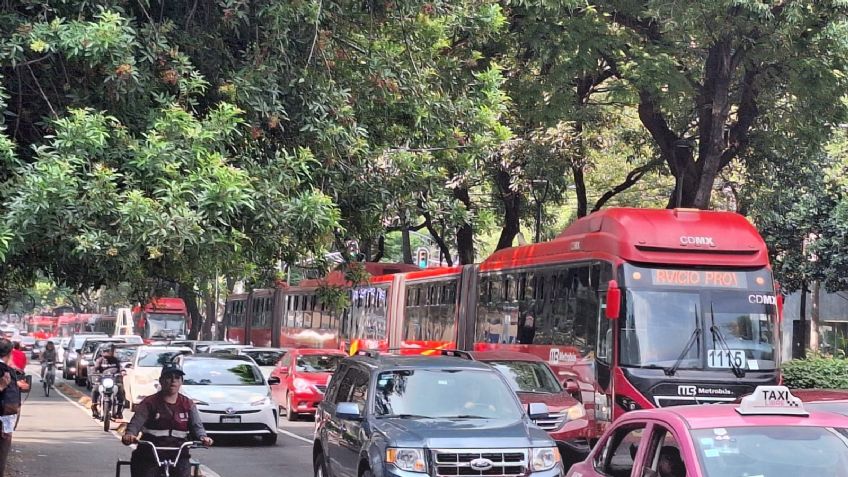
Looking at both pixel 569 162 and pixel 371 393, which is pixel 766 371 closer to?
pixel 371 393

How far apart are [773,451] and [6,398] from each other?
8.39 meters

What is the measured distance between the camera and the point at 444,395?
1153 cm

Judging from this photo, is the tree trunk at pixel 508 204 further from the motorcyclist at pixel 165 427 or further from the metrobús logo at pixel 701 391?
the motorcyclist at pixel 165 427

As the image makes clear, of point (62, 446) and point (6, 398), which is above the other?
point (6, 398)

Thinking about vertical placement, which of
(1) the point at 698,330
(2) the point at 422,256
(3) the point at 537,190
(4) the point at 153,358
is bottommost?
(4) the point at 153,358

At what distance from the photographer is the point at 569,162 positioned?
1057 inches

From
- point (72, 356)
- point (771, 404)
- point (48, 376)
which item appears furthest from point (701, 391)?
point (72, 356)

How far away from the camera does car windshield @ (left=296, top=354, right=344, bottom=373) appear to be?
87.1ft

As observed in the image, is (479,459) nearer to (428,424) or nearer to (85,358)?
(428,424)

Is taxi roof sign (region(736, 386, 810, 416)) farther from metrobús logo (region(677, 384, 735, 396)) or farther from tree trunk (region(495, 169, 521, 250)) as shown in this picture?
tree trunk (region(495, 169, 521, 250))

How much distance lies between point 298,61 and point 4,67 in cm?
312

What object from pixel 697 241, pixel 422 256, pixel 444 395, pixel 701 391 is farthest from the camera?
pixel 422 256

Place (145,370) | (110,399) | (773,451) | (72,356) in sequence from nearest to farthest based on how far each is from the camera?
1. (773,451)
2. (110,399)
3. (145,370)
4. (72,356)

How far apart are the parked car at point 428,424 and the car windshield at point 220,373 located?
7.97 metres
